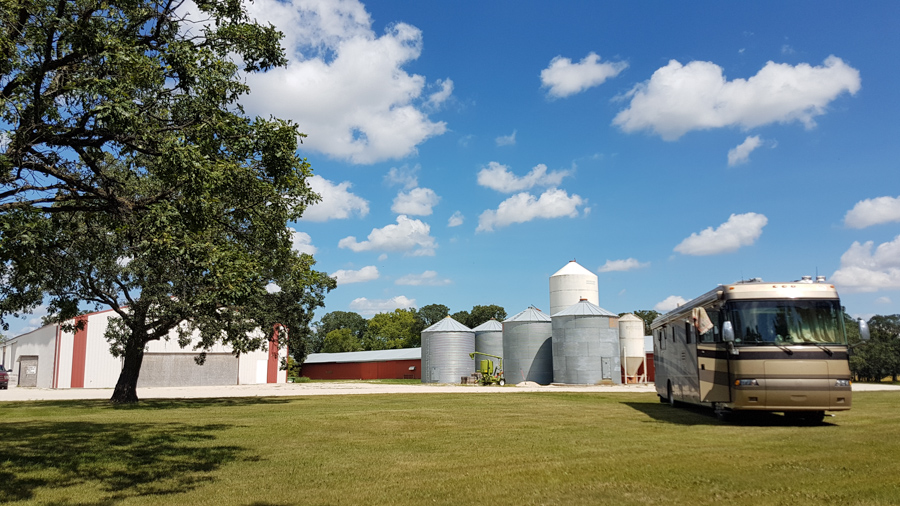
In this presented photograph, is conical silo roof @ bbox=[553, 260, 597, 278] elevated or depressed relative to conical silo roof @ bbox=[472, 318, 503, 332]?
elevated

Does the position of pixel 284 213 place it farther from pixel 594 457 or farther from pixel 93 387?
pixel 93 387

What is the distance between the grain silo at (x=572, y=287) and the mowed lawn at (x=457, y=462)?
40.9 meters

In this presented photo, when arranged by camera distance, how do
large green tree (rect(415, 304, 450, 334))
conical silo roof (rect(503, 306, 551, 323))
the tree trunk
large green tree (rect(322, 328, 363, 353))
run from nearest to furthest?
the tree trunk → conical silo roof (rect(503, 306, 551, 323)) → large green tree (rect(322, 328, 363, 353)) → large green tree (rect(415, 304, 450, 334))

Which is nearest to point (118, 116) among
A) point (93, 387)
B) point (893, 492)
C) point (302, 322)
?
point (893, 492)

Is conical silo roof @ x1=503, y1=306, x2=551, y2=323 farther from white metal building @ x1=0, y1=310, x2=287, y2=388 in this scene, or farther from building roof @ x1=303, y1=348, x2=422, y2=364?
building roof @ x1=303, y1=348, x2=422, y2=364

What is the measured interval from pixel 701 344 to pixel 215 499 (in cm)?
1315

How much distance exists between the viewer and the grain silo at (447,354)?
59.5 m

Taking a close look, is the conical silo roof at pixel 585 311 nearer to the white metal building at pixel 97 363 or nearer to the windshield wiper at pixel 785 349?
the white metal building at pixel 97 363

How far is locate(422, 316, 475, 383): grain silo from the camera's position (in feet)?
195

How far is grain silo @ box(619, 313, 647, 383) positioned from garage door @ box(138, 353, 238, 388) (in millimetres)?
33764

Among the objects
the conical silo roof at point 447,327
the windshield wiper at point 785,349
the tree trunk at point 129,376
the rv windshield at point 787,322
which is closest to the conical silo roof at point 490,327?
the conical silo roof at point 447,327

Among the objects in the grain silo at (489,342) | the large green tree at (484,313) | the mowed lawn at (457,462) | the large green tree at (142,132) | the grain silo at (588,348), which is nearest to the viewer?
the mowed lawn at (457,462)

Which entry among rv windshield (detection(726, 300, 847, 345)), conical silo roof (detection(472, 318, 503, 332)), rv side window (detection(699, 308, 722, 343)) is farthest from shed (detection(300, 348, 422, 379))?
rv windshield (detection(726, 300, 847, 345))

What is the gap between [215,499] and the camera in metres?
7.70
